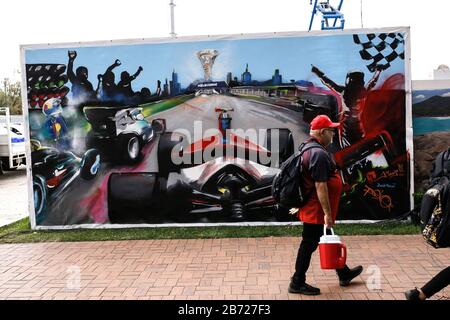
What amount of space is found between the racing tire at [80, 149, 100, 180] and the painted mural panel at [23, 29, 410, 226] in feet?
0.06

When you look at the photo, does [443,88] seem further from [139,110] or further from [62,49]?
[62,49]

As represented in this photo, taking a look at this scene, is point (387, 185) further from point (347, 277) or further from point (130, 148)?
point (130, 148)

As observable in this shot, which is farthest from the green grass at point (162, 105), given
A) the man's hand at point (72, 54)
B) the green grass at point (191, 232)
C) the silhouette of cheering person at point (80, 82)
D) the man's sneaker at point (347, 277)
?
the man's sneaker at point (347, 277)

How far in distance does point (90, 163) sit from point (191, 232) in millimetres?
1896

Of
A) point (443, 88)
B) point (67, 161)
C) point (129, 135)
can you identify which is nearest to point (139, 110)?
point (129, 135)

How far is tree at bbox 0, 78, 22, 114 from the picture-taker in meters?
40.3

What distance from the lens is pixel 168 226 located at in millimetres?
7449

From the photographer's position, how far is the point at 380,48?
7016 mm

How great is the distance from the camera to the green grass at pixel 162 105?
732 cm

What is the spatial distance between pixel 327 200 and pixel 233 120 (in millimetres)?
3133

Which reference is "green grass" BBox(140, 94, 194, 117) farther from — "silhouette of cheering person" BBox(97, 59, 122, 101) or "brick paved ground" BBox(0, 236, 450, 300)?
"brick paved ground" BBox(0, 236, 450, 300)

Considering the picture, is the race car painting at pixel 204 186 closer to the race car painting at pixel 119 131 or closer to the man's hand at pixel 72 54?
the race car painting at pixel 119 131

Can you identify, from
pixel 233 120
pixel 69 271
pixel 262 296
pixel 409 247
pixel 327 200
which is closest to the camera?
pixel 327 200
